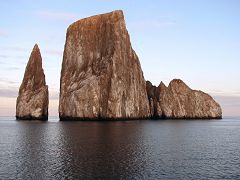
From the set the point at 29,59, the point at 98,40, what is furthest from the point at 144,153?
the point at 29,59

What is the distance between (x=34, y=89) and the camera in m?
139

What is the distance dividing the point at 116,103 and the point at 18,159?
90839mm

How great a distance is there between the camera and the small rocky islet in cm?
12688

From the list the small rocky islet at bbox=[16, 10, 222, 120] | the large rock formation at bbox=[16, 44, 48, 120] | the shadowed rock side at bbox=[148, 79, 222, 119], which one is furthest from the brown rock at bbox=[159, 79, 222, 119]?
the large rock formation at bbox=[16, 44, 48, 120]

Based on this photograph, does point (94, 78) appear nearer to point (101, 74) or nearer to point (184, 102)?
point (101, 74)

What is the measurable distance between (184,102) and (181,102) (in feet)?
6.80

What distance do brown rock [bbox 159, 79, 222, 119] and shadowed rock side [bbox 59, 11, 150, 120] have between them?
16411mm

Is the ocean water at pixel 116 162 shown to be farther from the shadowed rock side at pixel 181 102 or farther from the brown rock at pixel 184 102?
the brown rock at pixel 184 102

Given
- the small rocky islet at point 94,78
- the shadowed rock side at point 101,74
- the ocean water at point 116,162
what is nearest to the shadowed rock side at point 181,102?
the small rocky islet at point 94,78

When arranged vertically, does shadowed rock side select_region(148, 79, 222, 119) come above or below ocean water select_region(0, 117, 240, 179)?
above

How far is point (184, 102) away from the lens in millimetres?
167375

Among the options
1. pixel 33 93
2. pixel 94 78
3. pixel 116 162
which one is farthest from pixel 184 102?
pixel 116 162

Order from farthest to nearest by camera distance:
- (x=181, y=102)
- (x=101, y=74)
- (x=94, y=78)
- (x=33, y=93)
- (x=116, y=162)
→ (x=181, y=102), (x=33, y=93), (x=101, y=74), (x=94, y=78), (x=116, y=162)

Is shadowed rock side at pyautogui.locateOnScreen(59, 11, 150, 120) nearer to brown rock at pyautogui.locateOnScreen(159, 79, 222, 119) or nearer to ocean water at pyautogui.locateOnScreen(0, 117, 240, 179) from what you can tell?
brown rock at pyautogui.locateOnScreen(159, 79, 222, 119)
